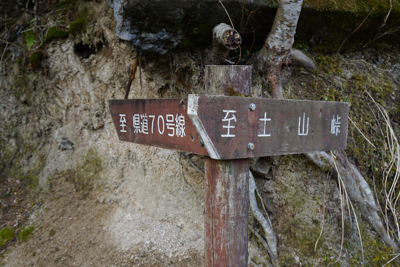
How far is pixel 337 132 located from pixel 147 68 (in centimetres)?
280

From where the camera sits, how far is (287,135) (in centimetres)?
157

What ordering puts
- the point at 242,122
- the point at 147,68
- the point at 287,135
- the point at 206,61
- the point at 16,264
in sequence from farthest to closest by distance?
the point at 147,68
the point at 16,264
the point at 206,61
the point at 287,135
the point at 242,122

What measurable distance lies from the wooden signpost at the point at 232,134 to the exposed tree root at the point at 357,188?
127 centimetres

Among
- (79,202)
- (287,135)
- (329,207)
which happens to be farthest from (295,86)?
(79,202)

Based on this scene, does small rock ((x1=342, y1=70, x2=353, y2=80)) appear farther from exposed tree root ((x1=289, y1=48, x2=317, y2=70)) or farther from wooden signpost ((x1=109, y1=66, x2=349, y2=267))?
wooden signpost ((x1=109, y1=66, x2=349, y2=267))

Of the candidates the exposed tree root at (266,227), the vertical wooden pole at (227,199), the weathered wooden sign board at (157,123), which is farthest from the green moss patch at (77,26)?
the exposed tree root at (266,227)

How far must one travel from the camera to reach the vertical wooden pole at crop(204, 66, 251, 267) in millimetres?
1569

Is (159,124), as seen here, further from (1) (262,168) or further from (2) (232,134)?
(1) (262,168)

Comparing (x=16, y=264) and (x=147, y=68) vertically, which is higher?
(x=147, y=68)

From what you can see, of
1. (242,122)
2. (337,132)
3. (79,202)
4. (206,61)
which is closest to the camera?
(242,122)

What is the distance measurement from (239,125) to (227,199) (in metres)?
0.49

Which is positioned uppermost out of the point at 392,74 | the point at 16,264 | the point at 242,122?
the point at 392,74

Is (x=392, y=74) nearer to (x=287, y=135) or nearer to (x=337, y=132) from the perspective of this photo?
(x=337, y=132)

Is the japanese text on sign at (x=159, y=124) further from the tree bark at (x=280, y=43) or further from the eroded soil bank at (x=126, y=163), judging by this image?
the tree bark at (x=280, y=43)
